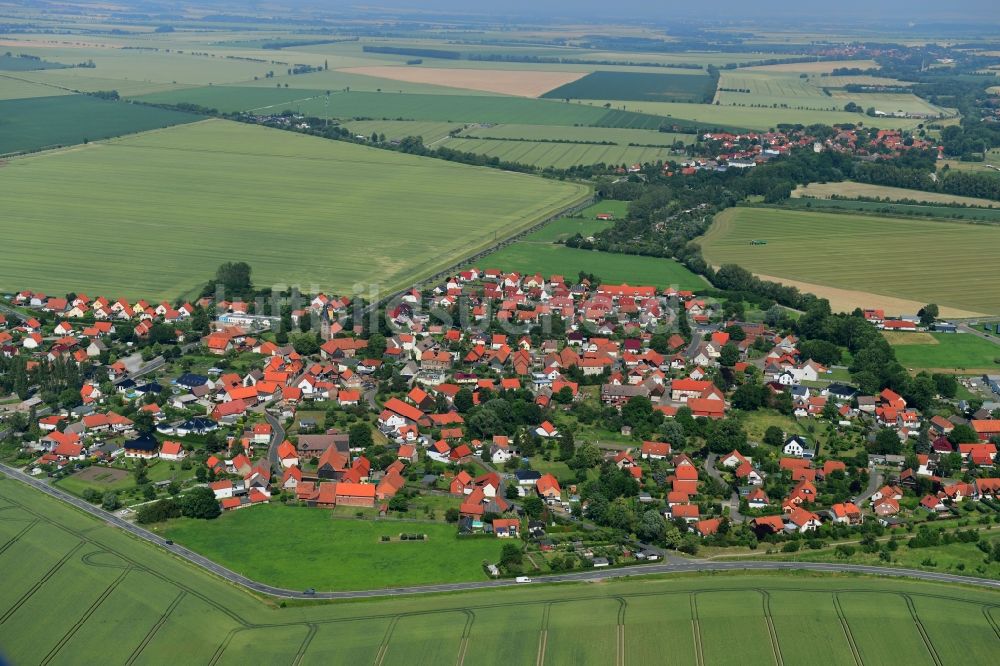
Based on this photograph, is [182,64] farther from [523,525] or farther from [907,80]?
[523,525]

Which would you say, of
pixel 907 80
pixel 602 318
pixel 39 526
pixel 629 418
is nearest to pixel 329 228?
pixel 602 318

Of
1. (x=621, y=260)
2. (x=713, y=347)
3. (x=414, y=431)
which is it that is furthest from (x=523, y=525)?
(x=621, y=260)

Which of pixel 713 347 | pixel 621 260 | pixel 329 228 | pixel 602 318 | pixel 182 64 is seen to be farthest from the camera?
pixel 182 64

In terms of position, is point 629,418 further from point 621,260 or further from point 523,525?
point 621,260

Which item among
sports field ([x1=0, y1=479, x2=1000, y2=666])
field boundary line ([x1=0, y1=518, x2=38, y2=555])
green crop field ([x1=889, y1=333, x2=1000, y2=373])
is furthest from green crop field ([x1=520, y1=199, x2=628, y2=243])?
sports field ([x1=0, y1=479, x2=1000, y2=666])

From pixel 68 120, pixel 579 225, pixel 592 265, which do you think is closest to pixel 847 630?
pixel 592 265

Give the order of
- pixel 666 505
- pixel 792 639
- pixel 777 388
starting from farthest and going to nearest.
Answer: pixel 777 388 → pixel 666 505 → pixel 792 639

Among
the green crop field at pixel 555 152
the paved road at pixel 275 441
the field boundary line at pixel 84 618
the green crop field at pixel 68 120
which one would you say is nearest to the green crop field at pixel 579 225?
the green crop field at pixel 555 152

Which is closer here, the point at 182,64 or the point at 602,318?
→ the point at 602,318
